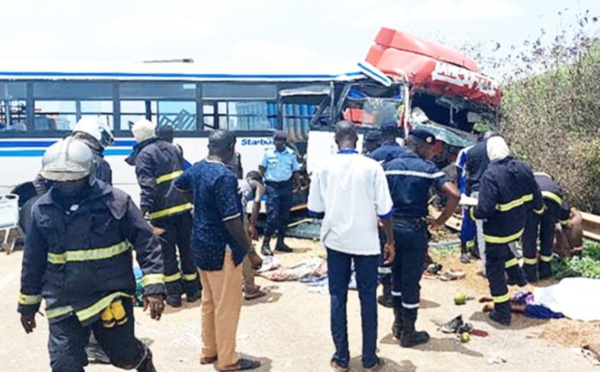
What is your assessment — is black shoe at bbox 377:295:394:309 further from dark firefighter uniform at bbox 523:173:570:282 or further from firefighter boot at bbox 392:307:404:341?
dark firefighter uniform at bbox 523:173:570:282

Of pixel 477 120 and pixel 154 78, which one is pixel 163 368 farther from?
pixel 477 120

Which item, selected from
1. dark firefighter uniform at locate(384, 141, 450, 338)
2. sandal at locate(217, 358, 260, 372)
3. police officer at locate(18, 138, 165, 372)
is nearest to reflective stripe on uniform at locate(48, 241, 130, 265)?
police officer at locate(18, 138, 165, 372)

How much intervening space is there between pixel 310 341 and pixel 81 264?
2.56 metres

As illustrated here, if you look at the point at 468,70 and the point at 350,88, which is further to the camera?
the point at 468,70

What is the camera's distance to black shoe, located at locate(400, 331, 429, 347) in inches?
211

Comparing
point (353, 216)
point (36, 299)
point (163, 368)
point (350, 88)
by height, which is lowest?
point (163, 368)

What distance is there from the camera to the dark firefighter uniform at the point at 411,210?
5.22m

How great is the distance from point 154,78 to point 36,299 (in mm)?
7735

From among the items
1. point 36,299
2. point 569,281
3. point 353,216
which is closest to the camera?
point 36,299

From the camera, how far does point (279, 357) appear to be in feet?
17.3

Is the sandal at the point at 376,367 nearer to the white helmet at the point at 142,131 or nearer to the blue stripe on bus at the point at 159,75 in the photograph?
the white helmet at the point at 142,131

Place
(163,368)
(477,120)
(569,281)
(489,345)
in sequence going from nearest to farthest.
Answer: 1. (163,368)
2. (489,345)
3. (569,281)
4. (477,120)

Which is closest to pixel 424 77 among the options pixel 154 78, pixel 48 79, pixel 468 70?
pixel 468 70

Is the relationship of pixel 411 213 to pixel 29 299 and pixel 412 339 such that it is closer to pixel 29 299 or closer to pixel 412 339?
pixel 412 339
